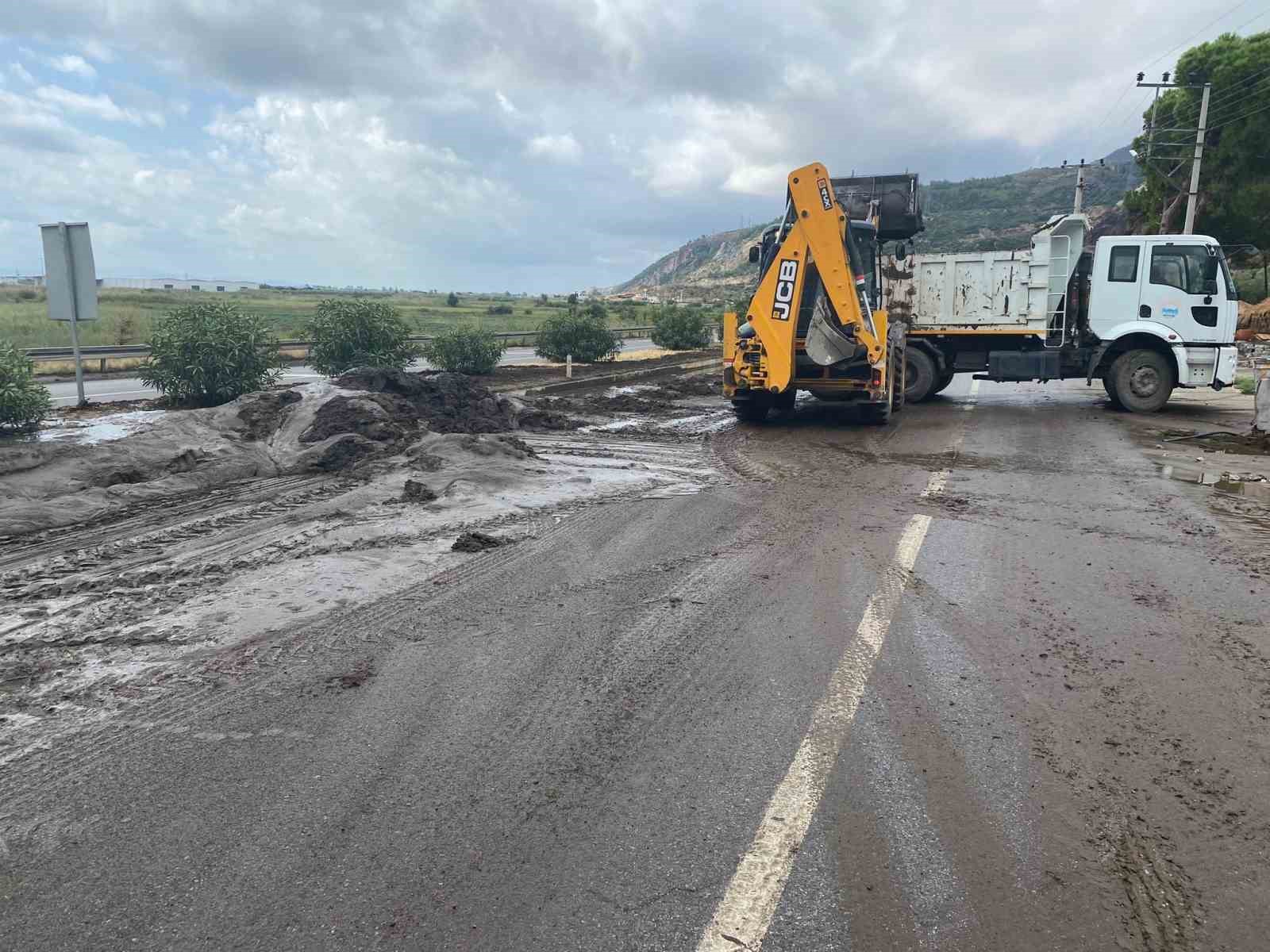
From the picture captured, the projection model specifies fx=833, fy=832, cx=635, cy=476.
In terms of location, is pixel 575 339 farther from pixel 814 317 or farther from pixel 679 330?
pixel 814 317

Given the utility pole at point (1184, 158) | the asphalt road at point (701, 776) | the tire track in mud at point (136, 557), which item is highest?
the utility pole at point (1184, 158)

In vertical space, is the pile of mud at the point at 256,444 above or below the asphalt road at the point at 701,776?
above

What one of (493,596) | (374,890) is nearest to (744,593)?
(493,596)

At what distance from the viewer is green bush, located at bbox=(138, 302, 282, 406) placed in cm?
1475

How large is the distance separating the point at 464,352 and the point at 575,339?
24.0 ft

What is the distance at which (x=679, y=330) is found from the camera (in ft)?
127

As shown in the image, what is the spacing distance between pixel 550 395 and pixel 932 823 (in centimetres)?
1571

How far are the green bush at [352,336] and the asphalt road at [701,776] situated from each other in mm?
Result: 13609

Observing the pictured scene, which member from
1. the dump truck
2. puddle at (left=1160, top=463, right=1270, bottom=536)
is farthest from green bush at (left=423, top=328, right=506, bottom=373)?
puddle at (left=1160, top=463, right=1270, bottom=536)

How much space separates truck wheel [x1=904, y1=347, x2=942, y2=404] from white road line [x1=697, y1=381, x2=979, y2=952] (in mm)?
12575

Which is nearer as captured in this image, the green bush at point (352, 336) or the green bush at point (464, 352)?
the green bush at point (352, 336)

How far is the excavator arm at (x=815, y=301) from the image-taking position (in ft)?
40.3

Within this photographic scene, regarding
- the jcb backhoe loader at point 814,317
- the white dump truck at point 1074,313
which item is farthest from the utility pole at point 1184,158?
the jcb backhoe loader at point 814,317

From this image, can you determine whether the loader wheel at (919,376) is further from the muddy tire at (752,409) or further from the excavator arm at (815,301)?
the muddy tire at (752,409)
